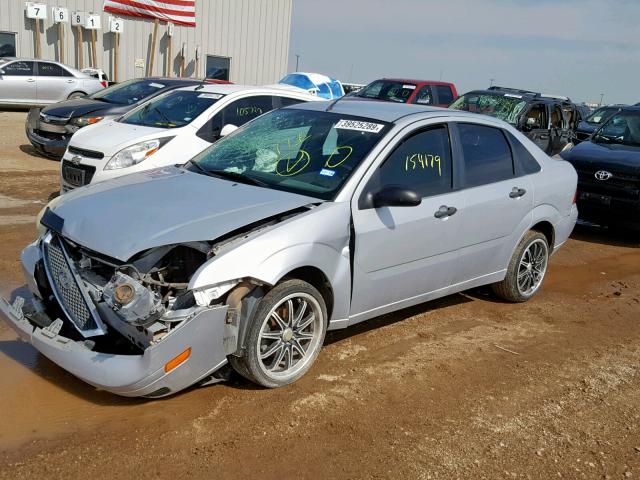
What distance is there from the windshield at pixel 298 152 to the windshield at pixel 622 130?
22.2 ft

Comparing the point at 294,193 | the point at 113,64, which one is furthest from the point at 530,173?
the point at 113,64

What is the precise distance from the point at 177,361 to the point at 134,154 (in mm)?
5025

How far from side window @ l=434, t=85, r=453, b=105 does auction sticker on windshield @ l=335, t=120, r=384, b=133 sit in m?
12.2

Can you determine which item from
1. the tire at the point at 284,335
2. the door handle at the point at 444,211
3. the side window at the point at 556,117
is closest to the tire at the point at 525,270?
the door handle at the point at 444,211

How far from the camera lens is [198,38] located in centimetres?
2633

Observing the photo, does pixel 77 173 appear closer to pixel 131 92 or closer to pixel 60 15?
pixel 131 92

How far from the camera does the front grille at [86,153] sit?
7984mm

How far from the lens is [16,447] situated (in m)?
3.35

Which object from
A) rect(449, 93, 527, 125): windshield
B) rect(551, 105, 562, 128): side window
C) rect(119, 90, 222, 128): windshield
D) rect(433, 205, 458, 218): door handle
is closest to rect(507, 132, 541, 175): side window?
rect(433, 205, 458, 218): door handle

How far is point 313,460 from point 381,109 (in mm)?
2895

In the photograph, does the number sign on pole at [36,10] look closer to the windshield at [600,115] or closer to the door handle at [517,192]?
the windshield at [600,115]

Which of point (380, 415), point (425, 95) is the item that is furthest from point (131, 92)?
point (380, 415)

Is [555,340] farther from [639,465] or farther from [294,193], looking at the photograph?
[294,193]

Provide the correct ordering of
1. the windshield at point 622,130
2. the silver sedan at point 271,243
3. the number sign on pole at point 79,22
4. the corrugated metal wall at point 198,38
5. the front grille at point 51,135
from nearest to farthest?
the silver sedan at point 271,243 < the windshield at point 622,130 < the front grille at point 51,135 < the corrugated metal wall at point 198,38 < the number sign on pole at point 79,22
